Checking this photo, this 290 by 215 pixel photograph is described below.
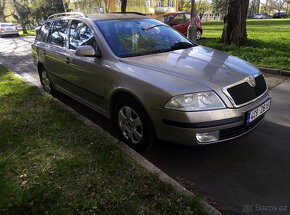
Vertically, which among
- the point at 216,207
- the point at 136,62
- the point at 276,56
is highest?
the point at 136,62

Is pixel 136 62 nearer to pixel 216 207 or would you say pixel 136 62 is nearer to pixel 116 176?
pixel 116 176

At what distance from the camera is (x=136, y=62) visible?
123 inches

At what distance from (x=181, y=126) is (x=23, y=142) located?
207cm

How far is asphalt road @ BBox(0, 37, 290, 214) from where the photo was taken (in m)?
2.43

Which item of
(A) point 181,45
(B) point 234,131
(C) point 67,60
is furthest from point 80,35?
(B) point 234,131

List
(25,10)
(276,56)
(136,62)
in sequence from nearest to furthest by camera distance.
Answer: (136,62) < (276,56) < (25,10)

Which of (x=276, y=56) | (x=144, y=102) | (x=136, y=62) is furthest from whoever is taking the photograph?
(x=276, y=56)

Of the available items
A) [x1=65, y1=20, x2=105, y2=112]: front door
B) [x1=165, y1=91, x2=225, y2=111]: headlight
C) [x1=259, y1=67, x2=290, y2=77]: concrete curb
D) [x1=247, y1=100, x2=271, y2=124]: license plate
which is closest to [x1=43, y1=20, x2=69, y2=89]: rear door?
Answer: [x1=65, y1=20, x2=105, y2=112]: front door

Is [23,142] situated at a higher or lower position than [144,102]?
lower

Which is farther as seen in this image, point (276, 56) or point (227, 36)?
point (227, 36)

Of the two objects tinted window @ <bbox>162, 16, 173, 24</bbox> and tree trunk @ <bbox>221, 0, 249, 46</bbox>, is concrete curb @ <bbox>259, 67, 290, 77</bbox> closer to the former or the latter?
tree trunk @ <bbox>221, 0, 249, 46</bbox>

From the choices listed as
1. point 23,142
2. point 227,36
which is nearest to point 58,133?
point 23,142

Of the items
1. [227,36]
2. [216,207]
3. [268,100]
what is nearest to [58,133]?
[216,207]

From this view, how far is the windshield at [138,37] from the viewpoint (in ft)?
11.3
